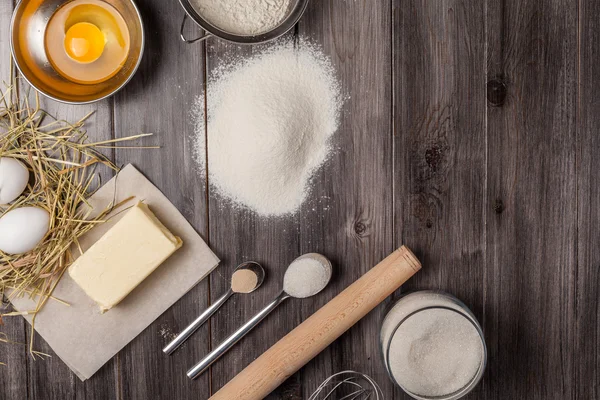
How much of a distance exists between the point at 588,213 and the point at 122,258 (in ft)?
2.53

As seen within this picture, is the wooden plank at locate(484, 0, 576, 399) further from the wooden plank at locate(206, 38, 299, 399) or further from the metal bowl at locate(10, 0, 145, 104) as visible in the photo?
the metal bowl at locate(10, 0, 145, 104)

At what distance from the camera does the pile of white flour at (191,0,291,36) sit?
0.73 m

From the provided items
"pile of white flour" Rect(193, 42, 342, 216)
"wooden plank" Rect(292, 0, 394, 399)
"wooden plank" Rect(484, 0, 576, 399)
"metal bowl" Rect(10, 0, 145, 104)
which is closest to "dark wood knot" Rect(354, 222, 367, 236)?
Answer: "wooden plank" Rect(292, 0, 394, 399)

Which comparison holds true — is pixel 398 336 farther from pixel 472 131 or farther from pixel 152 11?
pixel 152 11

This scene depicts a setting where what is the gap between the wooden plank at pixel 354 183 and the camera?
2.59 feet

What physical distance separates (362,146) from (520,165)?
269 mm

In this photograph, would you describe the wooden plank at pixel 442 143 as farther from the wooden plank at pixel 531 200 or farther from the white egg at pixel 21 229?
the white egg at pixel 21 229

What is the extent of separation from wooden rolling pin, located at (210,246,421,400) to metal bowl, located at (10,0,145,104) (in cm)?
47

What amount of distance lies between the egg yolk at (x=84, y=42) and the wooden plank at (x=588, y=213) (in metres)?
0.79

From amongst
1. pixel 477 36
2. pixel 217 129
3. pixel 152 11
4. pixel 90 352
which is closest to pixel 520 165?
pixel 477 36

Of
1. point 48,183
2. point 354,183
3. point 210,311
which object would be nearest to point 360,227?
point 354,183

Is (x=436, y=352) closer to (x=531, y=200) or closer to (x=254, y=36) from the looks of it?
(x=531, y=200)

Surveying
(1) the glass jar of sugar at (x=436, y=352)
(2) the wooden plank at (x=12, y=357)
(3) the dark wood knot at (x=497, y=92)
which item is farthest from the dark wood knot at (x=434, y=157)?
(2) the wooden plank at (x=12, y=357)

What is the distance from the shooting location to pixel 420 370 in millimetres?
688
